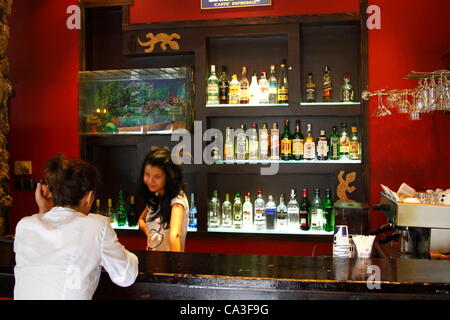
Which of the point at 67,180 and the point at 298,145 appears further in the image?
the point at 298,145

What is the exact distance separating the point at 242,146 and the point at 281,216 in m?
0.63

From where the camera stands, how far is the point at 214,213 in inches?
139

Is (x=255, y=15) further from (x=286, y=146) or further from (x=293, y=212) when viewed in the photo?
(x=293, y=212)

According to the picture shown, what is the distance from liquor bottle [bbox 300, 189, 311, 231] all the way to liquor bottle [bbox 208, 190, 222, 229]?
65cm

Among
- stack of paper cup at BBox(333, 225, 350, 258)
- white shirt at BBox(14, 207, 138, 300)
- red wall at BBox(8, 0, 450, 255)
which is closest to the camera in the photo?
white shirt at BBox(14, 207, 138, 300)

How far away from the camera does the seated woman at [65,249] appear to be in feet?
4.33

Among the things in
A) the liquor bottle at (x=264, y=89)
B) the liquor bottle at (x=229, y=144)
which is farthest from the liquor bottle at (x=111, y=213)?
the liquor bottle at (x=264, y=89)

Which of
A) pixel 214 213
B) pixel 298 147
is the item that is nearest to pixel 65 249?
pixel 214 213

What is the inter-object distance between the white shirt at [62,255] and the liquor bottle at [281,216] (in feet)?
7.27

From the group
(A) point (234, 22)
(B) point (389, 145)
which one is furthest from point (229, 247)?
(A) point (234, 22)

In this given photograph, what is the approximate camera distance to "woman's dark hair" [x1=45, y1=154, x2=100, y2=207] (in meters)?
1.39

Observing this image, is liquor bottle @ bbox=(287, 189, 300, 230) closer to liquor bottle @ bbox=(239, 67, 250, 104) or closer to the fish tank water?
liquor bottle @ bbox=(239, 67, 250, 104)

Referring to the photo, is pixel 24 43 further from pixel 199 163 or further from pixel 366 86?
pixel 366 86

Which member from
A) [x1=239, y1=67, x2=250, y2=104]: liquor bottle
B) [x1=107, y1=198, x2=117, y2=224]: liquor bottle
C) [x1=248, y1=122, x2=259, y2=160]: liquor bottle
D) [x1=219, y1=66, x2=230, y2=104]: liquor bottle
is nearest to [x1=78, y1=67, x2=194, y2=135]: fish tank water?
[x1=219, y1=66, x2=230, y2=104]: liquor bottle
